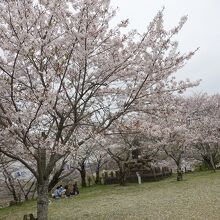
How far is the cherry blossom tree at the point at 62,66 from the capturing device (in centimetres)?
964

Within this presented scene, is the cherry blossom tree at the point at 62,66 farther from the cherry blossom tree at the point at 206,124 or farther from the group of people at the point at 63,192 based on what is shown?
the cherry blossom tree at the point at 206,124

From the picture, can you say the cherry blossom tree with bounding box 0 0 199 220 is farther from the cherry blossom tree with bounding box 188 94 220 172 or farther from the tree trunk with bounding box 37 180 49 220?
the cherry blossom tree with bounding box 188 94 220 172

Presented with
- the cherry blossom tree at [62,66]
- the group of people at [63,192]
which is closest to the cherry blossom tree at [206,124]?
the group of people at [63,192]

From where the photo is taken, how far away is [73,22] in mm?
9859

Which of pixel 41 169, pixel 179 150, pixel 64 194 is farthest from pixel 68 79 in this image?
pixel 179 150

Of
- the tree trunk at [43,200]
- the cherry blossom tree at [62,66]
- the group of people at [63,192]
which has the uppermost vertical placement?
the cherry blossom tree at [62,66]

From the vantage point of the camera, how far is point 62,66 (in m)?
10.2

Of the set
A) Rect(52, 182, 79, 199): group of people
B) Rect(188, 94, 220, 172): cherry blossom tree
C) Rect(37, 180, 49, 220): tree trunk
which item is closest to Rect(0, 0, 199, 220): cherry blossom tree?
Rect(37, 180, 49, 220): tree trunk

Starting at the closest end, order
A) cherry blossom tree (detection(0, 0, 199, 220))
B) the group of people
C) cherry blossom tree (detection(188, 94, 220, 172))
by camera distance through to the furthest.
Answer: cherry blossom tree (detection(0, 0, 199, 220)), the group of people, cherry blossom tree (detection(188, 94, 220, 172))

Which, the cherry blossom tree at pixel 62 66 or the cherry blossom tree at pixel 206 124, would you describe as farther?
the cherry blossom tree at pixel 206 124

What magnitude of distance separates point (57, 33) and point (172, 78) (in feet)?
11.9

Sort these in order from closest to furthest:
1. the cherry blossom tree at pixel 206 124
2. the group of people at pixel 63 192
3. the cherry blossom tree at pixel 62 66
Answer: the cherry blossom tree at pixel 62 66 → the group of people at pixel 63 192 → the cherry blossom tree at pixel 206 124

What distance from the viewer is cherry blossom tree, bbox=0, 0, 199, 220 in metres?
9.64

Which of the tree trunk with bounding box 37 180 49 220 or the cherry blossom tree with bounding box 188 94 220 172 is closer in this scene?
the tree trunk with bounding box 37 180 49 220
